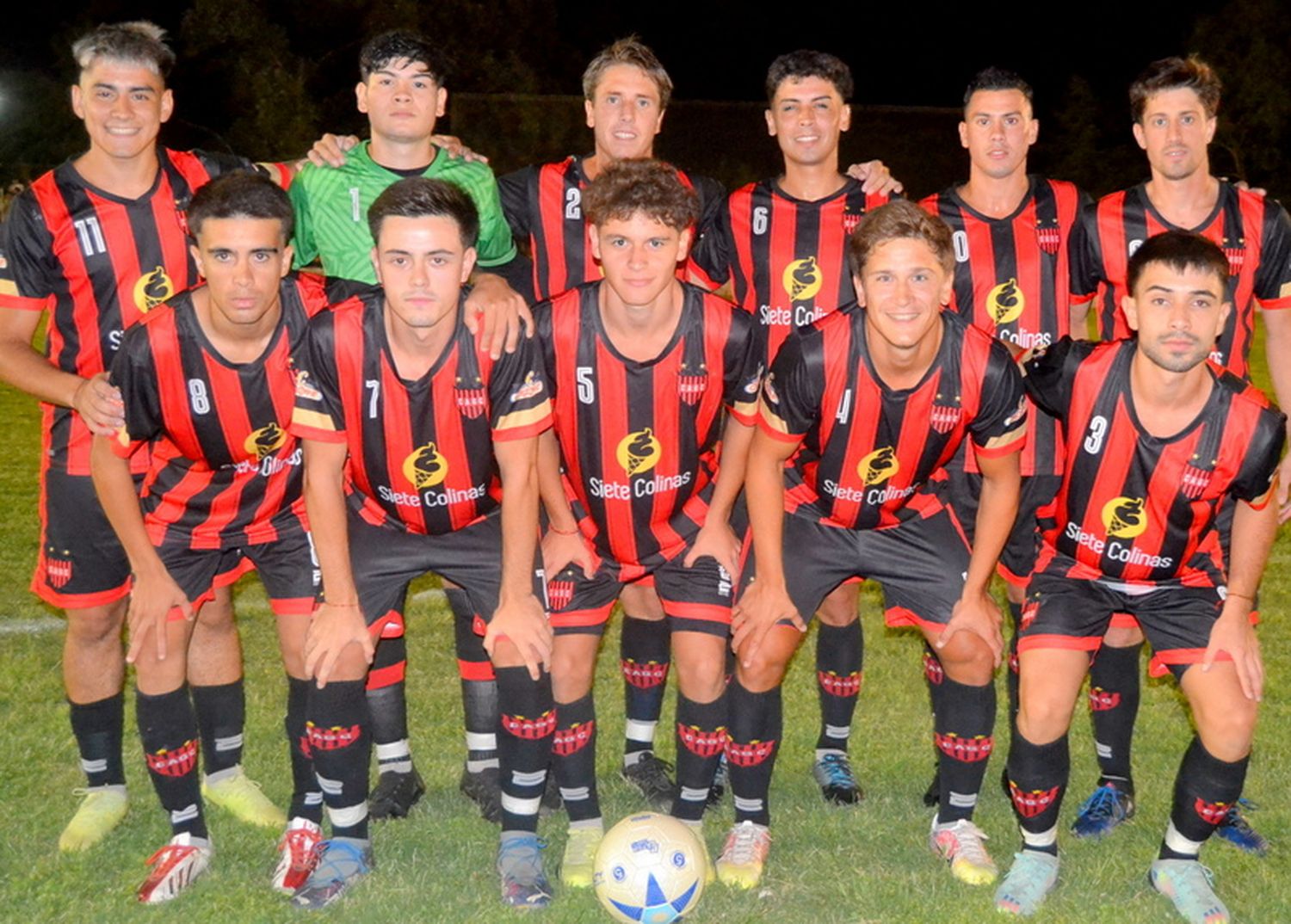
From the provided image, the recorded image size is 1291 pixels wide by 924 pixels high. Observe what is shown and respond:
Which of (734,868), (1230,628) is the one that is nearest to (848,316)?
(1230,628)

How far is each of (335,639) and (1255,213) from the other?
2.78 m

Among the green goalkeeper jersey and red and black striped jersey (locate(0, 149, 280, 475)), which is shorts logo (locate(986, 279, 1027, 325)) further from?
red and black striped jersey (locate(0, 149, 280, 475))

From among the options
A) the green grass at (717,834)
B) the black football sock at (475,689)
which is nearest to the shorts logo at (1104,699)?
the green grass at (717,834)

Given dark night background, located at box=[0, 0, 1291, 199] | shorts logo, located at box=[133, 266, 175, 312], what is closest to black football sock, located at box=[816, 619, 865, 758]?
shorts logo, located at box=[133, 266, 175, 312]

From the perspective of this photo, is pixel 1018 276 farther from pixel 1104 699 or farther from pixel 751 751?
pixel 751 751

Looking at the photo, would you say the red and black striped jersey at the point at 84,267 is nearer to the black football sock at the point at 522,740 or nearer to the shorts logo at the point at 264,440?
the shorts logo at the point at 264,440

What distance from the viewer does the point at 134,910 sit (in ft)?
11.3

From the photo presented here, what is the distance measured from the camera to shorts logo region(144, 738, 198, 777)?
3.62 meters

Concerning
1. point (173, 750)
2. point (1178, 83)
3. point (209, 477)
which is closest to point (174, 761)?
point (173, 750)

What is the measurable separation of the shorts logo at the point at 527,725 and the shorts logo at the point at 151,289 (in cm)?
149

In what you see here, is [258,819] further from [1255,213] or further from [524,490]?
[1255,213]

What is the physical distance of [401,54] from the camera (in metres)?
3.95

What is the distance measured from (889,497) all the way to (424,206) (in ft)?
4.68

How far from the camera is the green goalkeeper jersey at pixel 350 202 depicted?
397cm
